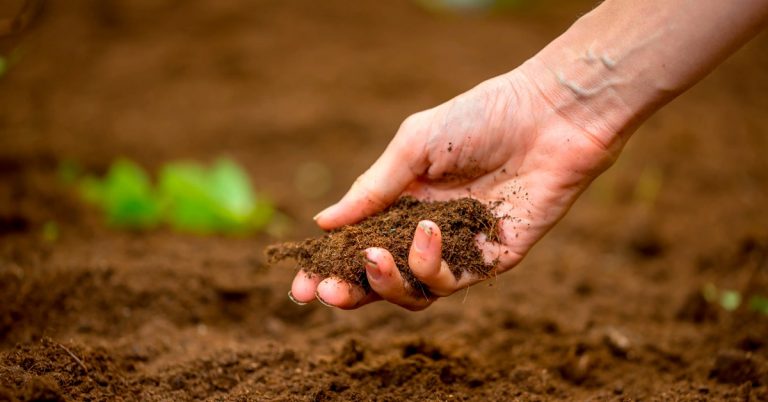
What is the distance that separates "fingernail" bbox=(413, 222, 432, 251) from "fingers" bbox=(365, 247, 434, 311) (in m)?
0.08

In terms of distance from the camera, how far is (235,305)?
2.48 m

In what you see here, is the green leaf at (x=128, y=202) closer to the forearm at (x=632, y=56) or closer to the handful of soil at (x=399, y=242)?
the handful of soil at (x=399, y=242)

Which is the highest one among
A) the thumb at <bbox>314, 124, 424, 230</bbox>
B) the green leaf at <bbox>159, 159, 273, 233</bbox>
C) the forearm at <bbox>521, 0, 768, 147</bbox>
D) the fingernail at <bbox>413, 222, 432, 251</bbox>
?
the green leaf at <bbox>159, 159, 273, 233</bbox>

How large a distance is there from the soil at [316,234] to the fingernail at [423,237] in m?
0.48

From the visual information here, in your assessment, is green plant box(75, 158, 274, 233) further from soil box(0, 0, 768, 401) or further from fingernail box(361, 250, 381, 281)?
fingernail box(361, 250, 381, 281)

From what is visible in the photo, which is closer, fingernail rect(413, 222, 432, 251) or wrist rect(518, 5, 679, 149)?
fingernail rect(413, 222, 432, 251)

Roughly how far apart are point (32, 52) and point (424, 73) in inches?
112

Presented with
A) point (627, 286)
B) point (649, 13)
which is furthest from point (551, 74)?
point (627, 286)

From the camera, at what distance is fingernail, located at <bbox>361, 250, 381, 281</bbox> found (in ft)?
5.19

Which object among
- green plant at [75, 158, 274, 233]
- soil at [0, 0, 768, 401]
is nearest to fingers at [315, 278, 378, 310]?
soil at [0, 0, 768, 401]

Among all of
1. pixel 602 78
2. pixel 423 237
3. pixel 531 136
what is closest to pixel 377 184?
pixel 423 237

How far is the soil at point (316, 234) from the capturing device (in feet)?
6.22

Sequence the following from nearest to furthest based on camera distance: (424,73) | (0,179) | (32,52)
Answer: (0,179) → (32,52) → (424,73)

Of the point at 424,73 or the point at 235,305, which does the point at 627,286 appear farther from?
the point at 424,73
